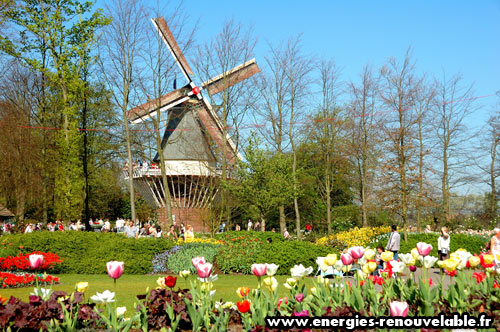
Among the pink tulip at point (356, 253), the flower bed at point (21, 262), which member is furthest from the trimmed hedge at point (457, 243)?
the pink tulip at point (356, 253)

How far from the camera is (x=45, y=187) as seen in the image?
2947 centimetres

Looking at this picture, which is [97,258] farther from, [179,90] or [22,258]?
[179,90]

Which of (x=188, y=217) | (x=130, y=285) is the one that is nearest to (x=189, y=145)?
(x=188, y=217)

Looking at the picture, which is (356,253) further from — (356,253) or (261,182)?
(261,182)

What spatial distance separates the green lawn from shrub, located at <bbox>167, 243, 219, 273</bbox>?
0.88 m

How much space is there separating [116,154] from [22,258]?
24.7 metres

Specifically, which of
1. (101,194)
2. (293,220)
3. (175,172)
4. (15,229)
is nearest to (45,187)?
(15,229)

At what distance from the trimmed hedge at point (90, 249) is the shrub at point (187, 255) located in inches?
26.5

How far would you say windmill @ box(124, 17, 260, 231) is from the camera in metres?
30.4

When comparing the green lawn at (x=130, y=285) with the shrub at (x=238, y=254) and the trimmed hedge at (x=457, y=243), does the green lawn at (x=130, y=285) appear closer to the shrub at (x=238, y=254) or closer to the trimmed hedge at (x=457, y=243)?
the shrub at (x=238, y=254)

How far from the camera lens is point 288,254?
15.4m

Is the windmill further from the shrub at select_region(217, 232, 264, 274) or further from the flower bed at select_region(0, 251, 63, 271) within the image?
the flower bed at select_region(0, 251, 63, 271)

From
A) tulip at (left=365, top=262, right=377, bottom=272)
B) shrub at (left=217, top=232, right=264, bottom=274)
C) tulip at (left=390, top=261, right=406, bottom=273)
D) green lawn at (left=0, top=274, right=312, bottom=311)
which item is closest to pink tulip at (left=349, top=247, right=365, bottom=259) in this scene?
tulip at (left=365, top=262, right=377, bottom=272)

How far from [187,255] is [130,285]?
153 inches
